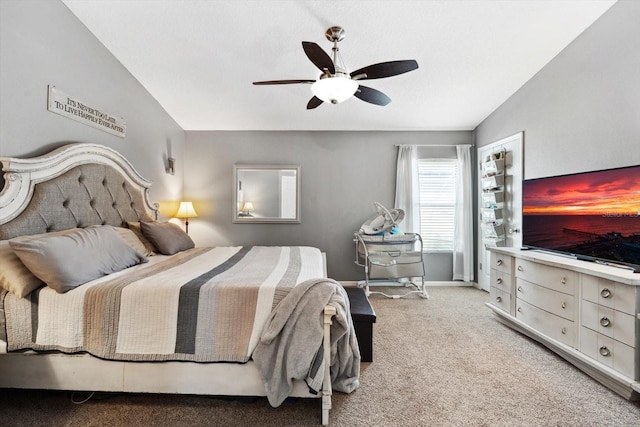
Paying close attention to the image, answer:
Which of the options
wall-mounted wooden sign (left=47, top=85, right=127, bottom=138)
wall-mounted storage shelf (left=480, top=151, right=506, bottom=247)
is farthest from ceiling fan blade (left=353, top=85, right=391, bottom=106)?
wall-mounted wooden sign (left=47, top=85, right=127, bottom=138)

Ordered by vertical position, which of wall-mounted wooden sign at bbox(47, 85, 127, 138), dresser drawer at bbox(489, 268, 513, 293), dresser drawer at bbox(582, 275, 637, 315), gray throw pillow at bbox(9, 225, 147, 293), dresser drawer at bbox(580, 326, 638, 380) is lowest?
dresser drawer at bbox(580, 326, 638, 380)

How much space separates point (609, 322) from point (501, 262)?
1.08 m

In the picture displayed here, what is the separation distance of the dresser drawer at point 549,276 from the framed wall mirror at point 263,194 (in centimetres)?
271

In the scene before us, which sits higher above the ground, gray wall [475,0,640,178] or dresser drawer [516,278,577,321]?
gray wall [475,0,640,178]

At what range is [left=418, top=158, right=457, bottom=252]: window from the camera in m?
4.36

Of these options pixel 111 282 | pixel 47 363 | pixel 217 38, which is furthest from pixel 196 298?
pixel 217 38

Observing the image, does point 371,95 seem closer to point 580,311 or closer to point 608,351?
point 580,311

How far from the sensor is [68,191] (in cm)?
225

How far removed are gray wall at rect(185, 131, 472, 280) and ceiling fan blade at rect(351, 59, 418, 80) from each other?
224 centimetres

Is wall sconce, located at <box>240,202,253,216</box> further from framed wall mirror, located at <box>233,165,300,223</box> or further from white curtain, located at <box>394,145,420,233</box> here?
white curtain, located at <box>394,145,420,233</box>

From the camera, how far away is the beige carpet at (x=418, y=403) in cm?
162

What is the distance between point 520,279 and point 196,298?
267cm

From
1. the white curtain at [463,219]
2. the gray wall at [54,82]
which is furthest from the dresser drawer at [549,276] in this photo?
the gray wall at [54,82]

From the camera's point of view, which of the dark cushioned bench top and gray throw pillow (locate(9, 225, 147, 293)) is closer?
gray throw pillow (locate(9, 225, 147, 293))
